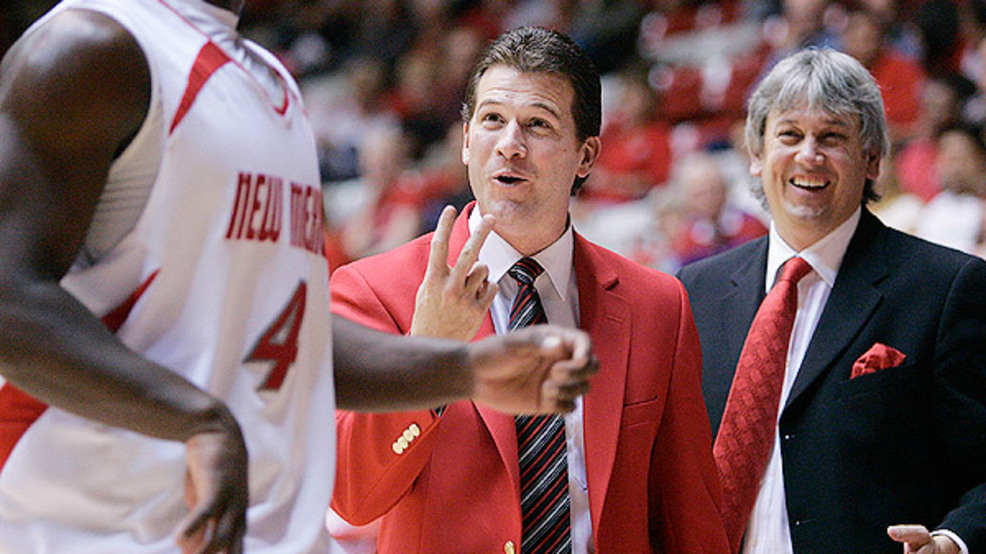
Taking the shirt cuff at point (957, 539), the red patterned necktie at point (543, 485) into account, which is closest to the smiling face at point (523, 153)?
the red patterned necktie at point (543, 485)

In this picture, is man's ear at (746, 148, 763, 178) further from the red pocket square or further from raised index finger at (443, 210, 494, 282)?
raised index finger at (443, 210, 494, 282)

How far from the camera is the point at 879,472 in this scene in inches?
123

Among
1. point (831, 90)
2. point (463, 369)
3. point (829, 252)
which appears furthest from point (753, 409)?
point (463, 369)

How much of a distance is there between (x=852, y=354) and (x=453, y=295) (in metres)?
1.38

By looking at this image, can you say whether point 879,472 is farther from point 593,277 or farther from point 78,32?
point 78,32

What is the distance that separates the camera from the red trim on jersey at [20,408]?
1399mm

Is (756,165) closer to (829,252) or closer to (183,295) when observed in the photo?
(829,252)

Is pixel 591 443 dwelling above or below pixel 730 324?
below

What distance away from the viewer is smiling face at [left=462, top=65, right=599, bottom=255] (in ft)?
9.53

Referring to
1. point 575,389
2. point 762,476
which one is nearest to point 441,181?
point 762,476

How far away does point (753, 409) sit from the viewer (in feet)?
10.6

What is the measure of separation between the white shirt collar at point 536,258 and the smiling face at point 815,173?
0.86 meters

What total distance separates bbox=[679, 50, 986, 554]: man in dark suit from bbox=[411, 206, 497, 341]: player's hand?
1.15 meters

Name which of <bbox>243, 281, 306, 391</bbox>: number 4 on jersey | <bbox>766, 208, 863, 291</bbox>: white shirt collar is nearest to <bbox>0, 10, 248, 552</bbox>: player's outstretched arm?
<bbox>243, 281, 306, 391</bbox>: number 4 on jersey
